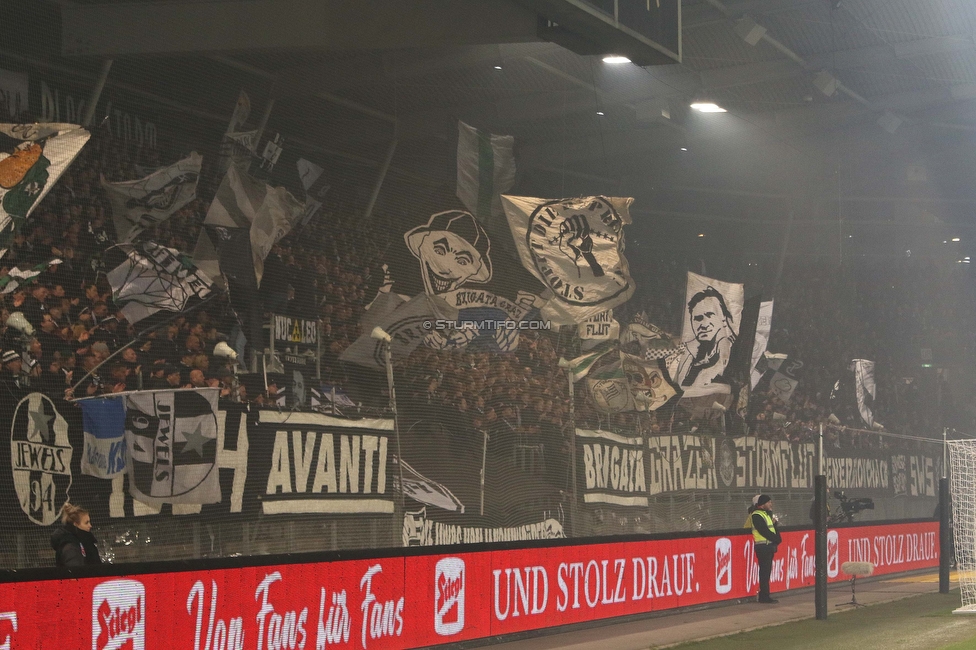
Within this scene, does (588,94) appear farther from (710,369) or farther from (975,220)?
(975,220)

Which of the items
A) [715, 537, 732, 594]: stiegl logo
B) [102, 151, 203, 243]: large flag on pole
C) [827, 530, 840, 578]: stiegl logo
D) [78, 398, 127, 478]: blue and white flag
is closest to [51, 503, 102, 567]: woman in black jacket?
[78, 398, 127, 478]: blue and white flag

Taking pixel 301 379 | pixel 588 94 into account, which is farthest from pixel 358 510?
pixel 588 94

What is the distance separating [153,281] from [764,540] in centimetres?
988

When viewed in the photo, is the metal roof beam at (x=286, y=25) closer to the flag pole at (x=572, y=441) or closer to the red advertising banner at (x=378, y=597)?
the flag pole at (x=572, y=441)

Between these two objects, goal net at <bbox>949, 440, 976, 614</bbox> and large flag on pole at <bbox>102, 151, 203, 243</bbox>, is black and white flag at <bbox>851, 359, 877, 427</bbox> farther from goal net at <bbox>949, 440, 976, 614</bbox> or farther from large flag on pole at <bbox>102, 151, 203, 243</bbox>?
large flag on pole at <bbox>102, 151, 203, 243</bbox>

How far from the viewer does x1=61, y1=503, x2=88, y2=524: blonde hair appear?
8.82 m

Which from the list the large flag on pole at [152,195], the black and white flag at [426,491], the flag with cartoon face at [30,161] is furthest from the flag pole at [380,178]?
the flag with cartoon face at [30,161]

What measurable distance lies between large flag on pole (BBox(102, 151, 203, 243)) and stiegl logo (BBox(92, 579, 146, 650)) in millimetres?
3196

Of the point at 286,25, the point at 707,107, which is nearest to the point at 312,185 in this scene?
the point at 286,25

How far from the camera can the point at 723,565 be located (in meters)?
16.2

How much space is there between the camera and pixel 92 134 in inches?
380

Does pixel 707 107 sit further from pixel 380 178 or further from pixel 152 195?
pixel 152 195

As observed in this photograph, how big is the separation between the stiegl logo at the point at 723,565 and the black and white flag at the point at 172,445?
327 inches

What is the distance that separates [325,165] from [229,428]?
3016 mm
